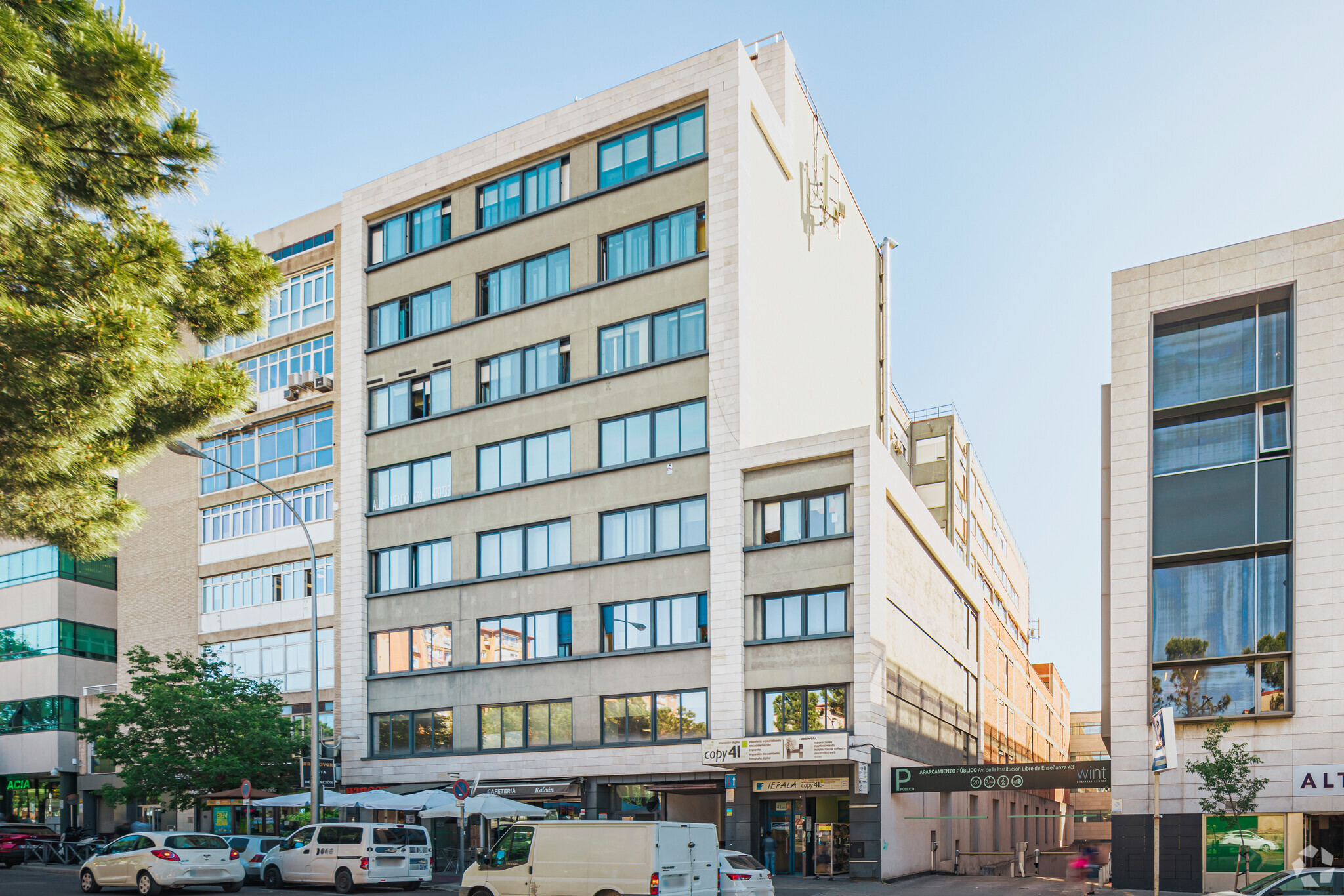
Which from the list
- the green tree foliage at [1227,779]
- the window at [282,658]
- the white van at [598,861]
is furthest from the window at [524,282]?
the green tree foliage at [1227,779]

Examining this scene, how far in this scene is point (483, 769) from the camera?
134ft

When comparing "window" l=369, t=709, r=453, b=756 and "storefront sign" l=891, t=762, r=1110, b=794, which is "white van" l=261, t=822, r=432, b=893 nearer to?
"window" l=369, t=709, r=453, b=756

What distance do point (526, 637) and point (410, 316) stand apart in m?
13.6

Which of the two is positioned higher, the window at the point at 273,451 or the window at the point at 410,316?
the window at the point at 410,316

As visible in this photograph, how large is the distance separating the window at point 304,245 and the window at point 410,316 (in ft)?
15.1

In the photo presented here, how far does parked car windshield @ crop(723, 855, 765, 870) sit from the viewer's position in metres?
24.2

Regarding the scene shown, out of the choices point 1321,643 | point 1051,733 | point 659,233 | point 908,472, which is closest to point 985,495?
point 908,472

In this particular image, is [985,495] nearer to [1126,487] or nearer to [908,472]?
[908,472]

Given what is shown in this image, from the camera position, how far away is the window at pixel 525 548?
134 ft

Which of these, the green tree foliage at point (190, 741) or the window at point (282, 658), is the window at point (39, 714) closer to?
the window at point (282, 658)

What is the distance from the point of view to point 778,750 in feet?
113

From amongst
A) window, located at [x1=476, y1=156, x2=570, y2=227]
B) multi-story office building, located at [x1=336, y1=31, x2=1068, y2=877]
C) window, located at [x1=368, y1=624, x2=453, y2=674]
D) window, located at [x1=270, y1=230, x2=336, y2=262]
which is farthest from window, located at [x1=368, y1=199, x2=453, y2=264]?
window, located at [x1=368, y1=624, x2=453, y2=674]

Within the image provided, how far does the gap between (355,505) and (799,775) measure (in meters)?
20.4

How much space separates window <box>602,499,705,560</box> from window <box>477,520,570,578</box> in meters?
1.78
